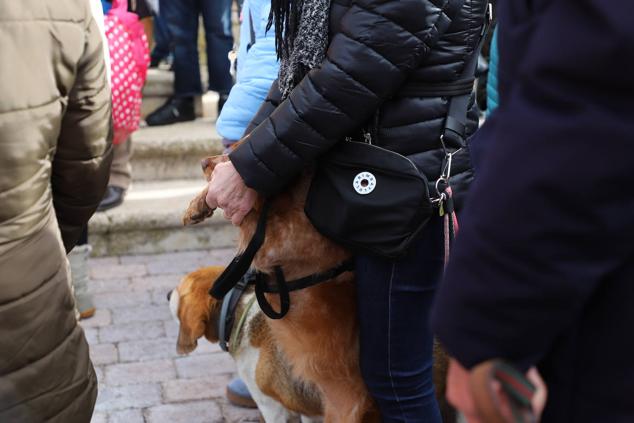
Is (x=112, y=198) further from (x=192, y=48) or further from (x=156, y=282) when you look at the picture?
(x=192, y=48)

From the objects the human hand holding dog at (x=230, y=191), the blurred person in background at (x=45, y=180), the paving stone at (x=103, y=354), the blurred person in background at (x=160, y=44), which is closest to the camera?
the blurred person in background at (x=45, y=180)

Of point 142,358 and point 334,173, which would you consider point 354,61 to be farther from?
point 142,358

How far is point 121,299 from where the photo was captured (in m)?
4.98

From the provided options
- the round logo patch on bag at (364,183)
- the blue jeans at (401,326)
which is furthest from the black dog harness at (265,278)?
the round logo patch on bag at (364,183)

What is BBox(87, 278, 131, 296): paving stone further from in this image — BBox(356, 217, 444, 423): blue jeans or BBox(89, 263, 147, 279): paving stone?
BBox(356, 217, 444, 423): blue jeans

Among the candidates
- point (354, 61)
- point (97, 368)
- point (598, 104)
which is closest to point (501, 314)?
point (598, 104)

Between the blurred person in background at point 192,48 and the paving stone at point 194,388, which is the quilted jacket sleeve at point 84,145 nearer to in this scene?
the paving stone at point 194,388

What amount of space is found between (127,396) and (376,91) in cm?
228

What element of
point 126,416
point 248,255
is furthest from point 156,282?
point 248,255

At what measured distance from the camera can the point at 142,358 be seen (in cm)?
428

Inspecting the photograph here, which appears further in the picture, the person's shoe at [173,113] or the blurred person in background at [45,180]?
the person's shoe at [173,113]

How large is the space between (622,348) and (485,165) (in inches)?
13.3

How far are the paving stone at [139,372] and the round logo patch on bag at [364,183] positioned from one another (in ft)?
6.94

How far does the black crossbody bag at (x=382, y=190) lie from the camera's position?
2.25 meters
